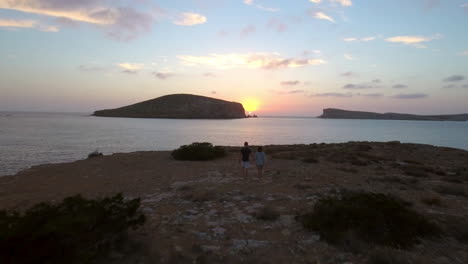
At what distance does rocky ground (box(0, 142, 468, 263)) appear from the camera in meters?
5.42

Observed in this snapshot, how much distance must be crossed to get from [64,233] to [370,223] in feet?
20.2

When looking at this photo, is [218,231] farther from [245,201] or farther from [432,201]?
[432,201]

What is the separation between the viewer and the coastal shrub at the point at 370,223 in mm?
5941

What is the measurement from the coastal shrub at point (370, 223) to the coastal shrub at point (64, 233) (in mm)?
4307

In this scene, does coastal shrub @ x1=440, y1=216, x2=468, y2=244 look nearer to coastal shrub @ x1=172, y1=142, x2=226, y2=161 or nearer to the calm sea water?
coastal shrub @ x1=172, y1=142, x2=226, y2=161

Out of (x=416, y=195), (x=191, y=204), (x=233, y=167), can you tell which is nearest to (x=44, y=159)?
(x=233, y=167)

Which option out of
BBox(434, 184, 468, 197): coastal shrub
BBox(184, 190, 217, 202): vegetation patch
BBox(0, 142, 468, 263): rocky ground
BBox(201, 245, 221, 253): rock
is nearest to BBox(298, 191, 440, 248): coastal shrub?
BBox(0, 142, 468, 263): rocky ground

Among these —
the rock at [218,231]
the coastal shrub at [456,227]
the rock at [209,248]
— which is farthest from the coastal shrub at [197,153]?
the coastal shrub at [456,227]

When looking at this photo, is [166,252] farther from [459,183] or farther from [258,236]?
[459,183]

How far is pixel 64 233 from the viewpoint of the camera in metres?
4.40

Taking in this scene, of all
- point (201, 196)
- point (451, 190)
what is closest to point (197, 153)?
point (201, 196)

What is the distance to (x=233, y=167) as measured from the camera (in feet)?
55.4

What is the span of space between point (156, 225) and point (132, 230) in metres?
0.61

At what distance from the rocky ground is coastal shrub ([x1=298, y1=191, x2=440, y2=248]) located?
250 millimetres
